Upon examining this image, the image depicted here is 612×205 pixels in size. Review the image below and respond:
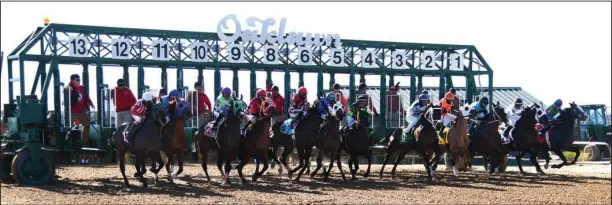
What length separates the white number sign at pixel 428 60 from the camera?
29.6 m

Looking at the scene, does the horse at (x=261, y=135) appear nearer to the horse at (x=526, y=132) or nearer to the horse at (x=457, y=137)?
the horse at (x=457, y=137)

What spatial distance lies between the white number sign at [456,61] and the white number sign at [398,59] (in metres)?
1.92

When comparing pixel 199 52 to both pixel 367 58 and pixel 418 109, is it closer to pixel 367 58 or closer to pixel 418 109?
pixel 367 58

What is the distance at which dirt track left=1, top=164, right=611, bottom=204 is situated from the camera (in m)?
15.2

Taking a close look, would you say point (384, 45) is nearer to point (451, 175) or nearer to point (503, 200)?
point (451, 175)

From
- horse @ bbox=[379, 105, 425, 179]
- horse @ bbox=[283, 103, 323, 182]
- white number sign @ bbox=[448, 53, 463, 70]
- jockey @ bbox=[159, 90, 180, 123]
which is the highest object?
white number sign @ bbox=[448, 53, 463, 70]

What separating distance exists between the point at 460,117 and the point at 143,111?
8284mm

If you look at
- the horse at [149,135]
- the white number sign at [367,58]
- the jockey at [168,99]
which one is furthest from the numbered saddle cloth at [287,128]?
the white number sign at [367,58]

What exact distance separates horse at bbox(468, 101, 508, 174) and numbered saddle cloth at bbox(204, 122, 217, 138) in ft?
24.5

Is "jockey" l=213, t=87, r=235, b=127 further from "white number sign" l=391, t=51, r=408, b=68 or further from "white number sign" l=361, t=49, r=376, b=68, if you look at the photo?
"white number sign" l=391, t=51, r=408, b=68

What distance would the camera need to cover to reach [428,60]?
29734 millimetres

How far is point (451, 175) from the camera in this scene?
22469mm

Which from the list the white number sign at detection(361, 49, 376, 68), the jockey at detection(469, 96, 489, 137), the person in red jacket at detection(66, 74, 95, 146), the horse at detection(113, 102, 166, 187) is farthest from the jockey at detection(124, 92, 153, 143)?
the white number sign at detection(361, 49, 376, 68)

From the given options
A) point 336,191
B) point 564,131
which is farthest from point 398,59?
point 336,191
